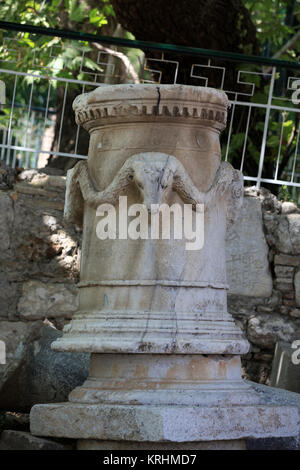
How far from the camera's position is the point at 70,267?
5859mm

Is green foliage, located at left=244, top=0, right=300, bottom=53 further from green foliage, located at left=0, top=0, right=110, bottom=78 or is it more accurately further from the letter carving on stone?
the letter carving on stone

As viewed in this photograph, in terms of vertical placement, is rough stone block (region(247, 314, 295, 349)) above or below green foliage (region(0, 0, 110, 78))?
below

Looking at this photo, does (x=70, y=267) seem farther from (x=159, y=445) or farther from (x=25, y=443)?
(x=159, y=445)

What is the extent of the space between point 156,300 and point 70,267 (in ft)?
6.61

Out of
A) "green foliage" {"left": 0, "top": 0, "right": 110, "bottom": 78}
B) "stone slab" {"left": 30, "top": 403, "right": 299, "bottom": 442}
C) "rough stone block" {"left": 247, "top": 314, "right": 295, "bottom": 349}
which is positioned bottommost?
"stone slab" {"left": 30, "top": 403, "right": 299, "bottom": 442}

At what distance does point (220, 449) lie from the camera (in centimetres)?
375

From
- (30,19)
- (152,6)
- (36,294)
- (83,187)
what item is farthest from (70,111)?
(83,187)

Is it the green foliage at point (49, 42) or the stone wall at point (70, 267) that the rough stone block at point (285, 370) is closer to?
the stone wall at point (70, 267)

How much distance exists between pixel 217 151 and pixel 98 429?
1.64m

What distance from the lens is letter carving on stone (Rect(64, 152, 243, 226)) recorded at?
395cm

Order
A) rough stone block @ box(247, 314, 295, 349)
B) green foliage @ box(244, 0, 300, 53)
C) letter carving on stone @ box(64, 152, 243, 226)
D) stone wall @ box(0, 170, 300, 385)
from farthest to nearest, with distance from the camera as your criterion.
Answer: green foliage @ box(244, 0, 300, 53), rough stone block @ box(247, 314, 295, 349), stone wall @ box(0, 170, 300, 385), letter carving on stone @ box(64, 152, 243, 226)

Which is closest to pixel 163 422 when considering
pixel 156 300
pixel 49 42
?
pixel 156 300

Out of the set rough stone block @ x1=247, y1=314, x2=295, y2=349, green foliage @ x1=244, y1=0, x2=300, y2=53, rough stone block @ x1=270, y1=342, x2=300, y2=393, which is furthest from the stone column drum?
green foliage @ x1=244, y1=0, x2=300, y2=53

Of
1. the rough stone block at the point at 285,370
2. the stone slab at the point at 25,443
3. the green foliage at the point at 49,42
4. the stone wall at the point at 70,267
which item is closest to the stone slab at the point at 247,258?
the stone wall at the point at 70,267
